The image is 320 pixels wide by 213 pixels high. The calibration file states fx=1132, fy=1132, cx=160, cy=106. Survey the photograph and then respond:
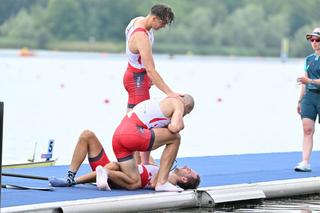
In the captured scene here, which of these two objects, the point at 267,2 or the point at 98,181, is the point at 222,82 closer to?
the point at 98,181

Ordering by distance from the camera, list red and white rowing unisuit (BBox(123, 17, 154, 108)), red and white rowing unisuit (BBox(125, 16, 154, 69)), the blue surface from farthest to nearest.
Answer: red and white rowing unisuit (BBox(123, 17, 154, 108)) < red and white rowing unisuit (BBox(125, 16, 154, 69)) < the blue surface

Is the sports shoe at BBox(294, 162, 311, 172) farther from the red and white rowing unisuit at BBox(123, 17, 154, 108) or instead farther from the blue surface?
the red and white rowing unisuit at BBox(123, 17, 154, 108)

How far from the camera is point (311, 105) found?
11.8 m

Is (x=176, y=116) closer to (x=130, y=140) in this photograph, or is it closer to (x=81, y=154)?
(x=130, y=140)

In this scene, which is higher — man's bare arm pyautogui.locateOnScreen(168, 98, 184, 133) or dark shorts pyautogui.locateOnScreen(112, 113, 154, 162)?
man's bare arm pyautogui.locateOnScreen(168, 98, 184, 133)

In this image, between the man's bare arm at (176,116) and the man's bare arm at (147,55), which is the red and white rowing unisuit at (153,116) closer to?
the man's bare arm at (176,116)

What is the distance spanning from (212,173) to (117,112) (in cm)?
1374

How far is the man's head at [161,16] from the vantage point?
1012 centimetres

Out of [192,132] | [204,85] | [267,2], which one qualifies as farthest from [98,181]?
[267,2]

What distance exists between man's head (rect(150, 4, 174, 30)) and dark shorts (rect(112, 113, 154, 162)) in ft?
3.30

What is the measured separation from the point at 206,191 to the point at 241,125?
13.6 m

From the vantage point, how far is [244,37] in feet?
337

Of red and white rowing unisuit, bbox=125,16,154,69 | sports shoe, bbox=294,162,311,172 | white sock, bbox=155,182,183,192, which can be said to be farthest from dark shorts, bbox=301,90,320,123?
white sock, bbox=155,182,183,192

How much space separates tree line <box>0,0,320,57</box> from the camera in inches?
3706
